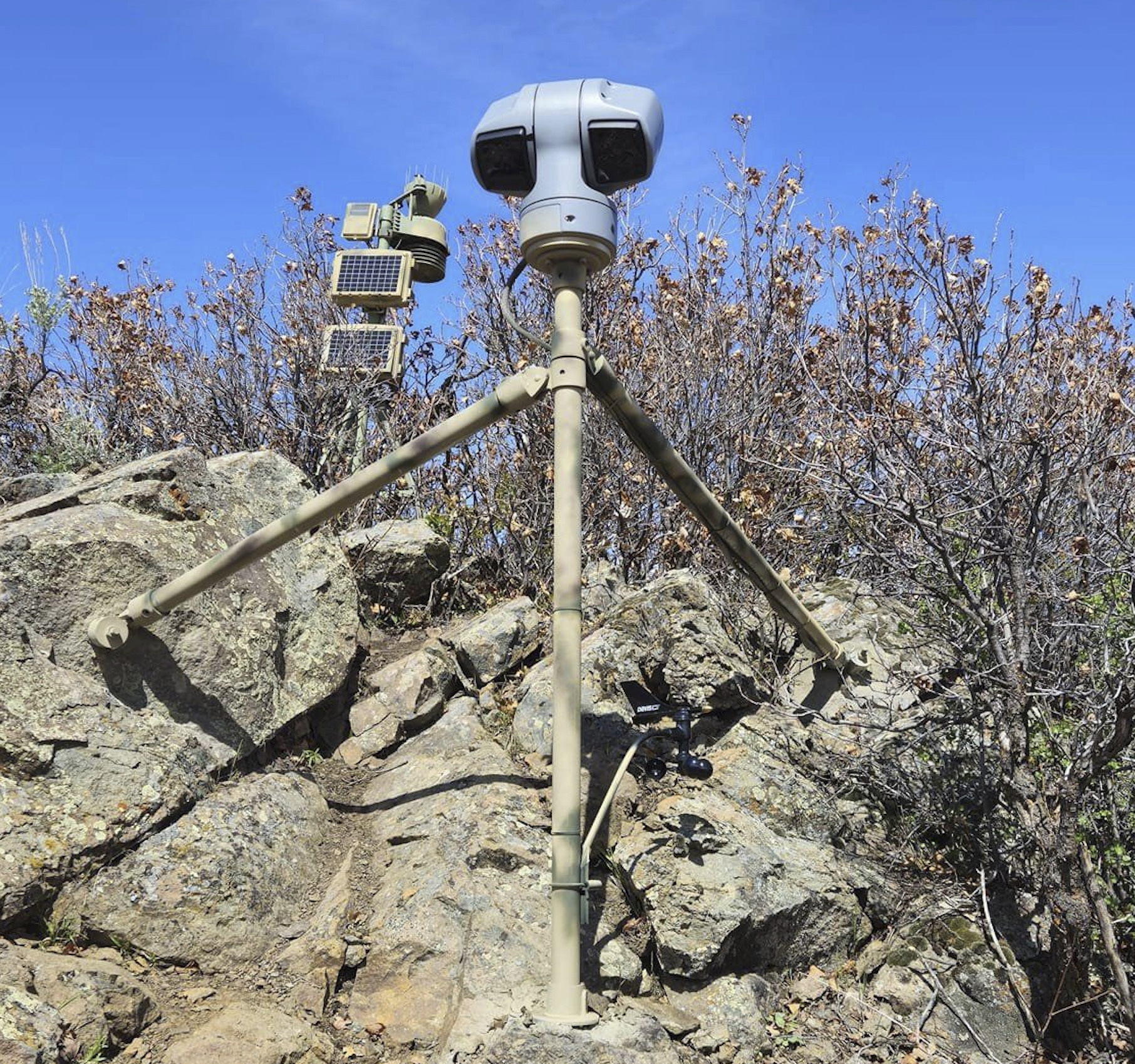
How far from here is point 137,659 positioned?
446cm

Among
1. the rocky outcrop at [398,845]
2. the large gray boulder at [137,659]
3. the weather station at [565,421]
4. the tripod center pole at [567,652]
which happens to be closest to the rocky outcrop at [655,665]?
the rocky outcrop at [398,845]

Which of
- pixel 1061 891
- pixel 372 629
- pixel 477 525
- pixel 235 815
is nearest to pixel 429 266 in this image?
pixel 477 525

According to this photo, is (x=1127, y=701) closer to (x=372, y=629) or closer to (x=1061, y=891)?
(x=1061, y=891)

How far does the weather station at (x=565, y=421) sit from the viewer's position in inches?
138

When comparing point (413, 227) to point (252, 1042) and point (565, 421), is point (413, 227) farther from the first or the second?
point (252, 1042)

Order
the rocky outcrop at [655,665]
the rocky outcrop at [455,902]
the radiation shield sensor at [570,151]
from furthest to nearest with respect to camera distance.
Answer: the rocky outcrop at [655,665]
the radiation shield sensor at [570,151]
the rocky outcrop at [455,902]

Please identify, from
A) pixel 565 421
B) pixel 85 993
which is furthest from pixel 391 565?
pixel 85 993

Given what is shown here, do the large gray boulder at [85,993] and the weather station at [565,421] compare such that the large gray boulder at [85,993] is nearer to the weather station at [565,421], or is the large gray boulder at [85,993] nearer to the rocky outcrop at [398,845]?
the rocky outcrop at [398,845]

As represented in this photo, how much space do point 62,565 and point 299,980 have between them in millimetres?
2012

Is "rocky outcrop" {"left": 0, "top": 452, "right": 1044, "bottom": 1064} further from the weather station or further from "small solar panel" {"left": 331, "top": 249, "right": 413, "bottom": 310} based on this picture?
"small solar panel" {"left": 331, "top": 249, "right": 413, "bottom": 310}

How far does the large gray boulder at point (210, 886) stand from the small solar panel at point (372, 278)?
4.23m

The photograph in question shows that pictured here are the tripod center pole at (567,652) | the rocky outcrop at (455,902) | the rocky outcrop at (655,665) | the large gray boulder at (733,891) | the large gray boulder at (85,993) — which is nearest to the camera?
the large gray boulder at (85,993)

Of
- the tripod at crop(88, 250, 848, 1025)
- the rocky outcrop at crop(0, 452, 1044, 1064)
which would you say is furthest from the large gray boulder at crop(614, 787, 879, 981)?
the tripod at crop(88, 250, 848, 1025)

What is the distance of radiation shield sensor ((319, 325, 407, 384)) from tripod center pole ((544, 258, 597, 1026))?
4.14 metres
